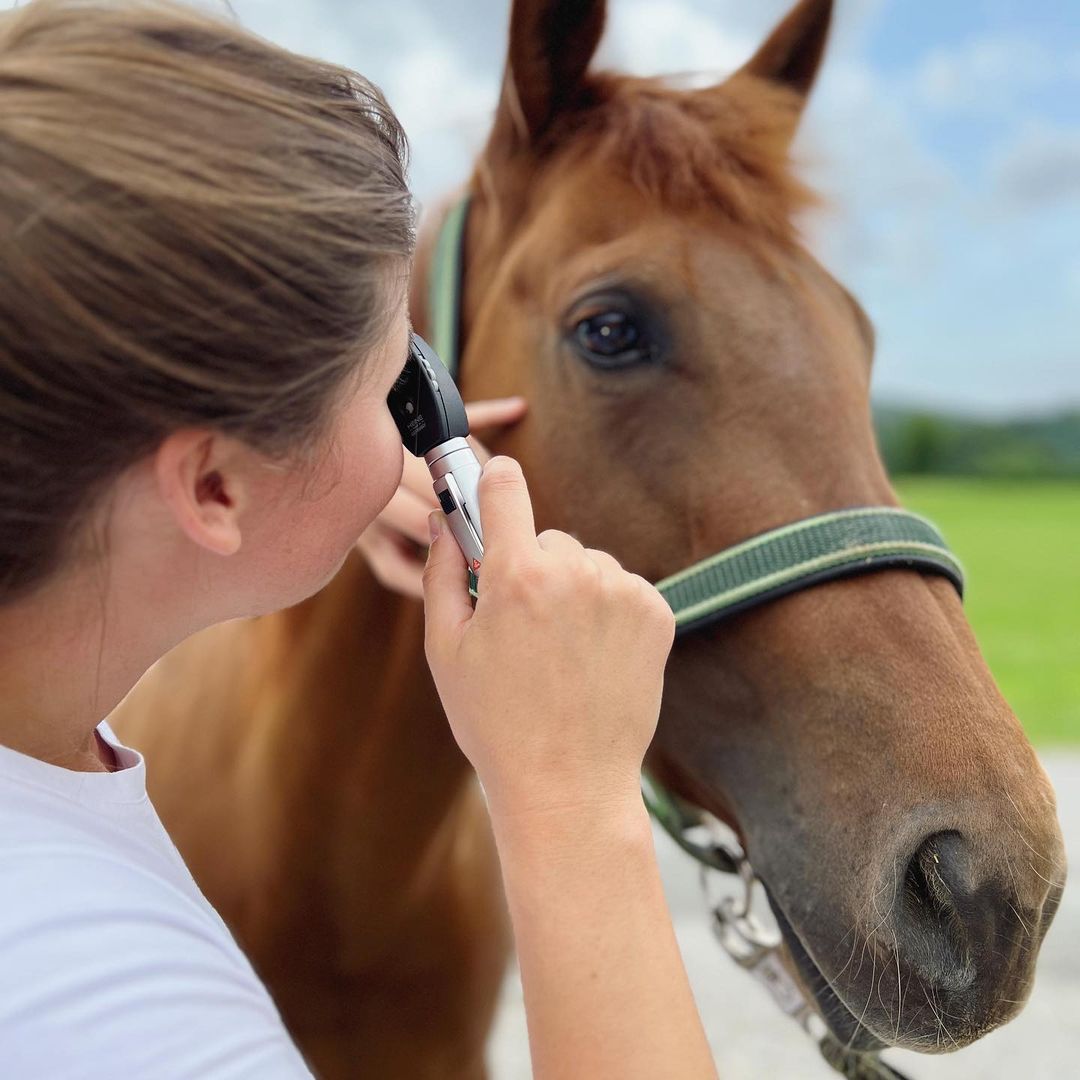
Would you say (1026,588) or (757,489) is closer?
(757,489)

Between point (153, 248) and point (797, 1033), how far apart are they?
3043 millimetres

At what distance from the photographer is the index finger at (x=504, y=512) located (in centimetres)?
74

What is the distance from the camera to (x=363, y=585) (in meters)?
1.39

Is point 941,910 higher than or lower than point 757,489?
lower

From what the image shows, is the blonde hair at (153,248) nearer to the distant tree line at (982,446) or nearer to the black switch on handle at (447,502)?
the black switch on handle at (447,502)

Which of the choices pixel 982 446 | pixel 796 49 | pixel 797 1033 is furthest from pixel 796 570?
pixel 982 446

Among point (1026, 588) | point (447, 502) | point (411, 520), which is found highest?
point (447, 502)

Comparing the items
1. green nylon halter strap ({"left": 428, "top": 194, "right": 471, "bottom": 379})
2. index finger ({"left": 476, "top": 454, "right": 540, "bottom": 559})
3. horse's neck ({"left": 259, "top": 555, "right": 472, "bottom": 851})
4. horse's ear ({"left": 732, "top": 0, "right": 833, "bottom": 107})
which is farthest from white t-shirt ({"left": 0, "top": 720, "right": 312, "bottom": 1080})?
horse's ear ({"left": 732, "top": 0, "right": 833, "bottom": 107})

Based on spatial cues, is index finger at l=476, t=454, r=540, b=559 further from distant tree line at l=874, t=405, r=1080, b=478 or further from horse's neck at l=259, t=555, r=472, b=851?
distant tree line at l=874, t=405, r=1080, b=478

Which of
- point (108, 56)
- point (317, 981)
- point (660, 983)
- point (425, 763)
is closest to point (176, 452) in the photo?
point (108, 56)

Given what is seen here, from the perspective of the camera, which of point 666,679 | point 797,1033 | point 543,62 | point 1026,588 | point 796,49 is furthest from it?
point 1026,588

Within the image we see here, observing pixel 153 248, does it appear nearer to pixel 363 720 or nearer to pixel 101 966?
pixel 101 966

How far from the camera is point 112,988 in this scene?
1.78 ft

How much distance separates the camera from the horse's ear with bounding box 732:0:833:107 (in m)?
1.53
